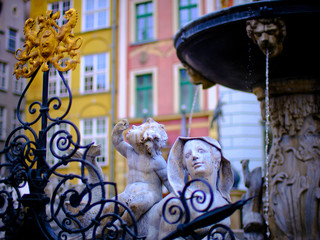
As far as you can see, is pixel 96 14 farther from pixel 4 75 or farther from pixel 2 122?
pixel 2 122

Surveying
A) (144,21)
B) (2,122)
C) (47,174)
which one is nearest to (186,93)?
(144,21)

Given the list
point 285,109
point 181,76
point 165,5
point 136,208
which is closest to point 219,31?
point 285,109

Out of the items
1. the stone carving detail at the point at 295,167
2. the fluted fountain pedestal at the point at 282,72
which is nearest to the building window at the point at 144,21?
the fluted fountain pedestal at the point at 282,72

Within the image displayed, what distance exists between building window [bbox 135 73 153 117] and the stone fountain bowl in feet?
42.4

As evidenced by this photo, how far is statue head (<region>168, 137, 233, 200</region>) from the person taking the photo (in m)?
3.13

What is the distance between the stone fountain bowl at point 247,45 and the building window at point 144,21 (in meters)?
13.9

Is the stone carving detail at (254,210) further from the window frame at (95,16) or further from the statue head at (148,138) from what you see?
the window frame at (95,16)

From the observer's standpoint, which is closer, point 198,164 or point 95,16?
point 198,164

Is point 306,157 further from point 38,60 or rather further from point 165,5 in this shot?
point 165,5

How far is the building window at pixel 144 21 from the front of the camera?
1923 centimetres

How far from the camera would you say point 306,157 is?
4590 mm

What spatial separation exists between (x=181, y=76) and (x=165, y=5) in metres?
3.04

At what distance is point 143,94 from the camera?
18.8 meters

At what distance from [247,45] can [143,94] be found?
1430cm
